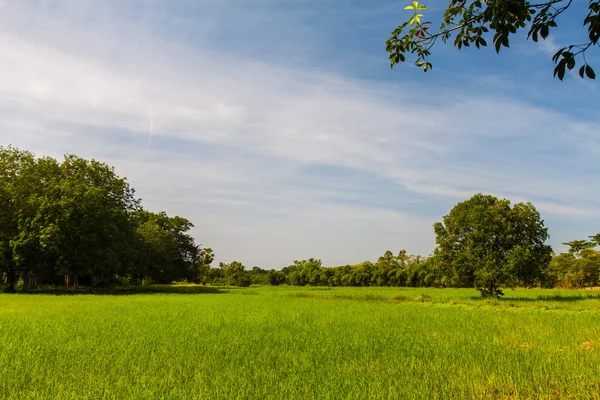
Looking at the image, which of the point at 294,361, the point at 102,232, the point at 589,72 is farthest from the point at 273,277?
the point at 589,72

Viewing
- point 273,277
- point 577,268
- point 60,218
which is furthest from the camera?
point 273,277

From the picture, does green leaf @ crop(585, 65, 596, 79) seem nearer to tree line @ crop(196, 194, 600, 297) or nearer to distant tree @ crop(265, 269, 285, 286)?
tree line @ crop(196, 194, 600, 297)

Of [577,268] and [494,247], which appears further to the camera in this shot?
[577,268]

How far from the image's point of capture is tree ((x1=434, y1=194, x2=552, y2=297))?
2653 cm

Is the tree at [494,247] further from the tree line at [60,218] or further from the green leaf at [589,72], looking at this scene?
the tree line at [60,218]

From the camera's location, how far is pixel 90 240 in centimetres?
3559

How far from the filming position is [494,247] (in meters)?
28.2

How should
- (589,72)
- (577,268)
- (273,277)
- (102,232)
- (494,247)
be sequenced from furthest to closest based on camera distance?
(273,277) < (577,268) < (102,232) < (494,247) < (589,72)

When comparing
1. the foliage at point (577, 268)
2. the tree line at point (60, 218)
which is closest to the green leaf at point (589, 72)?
the tree line at point (60, 218)

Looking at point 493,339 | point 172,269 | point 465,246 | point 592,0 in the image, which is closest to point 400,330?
point 493,339

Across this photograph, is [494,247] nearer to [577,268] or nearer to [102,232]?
[102,232]

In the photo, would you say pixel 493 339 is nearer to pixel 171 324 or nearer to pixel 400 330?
pixel 400 330

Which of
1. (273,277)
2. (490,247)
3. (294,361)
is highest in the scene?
(490,247)

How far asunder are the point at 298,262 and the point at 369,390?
96414mm
